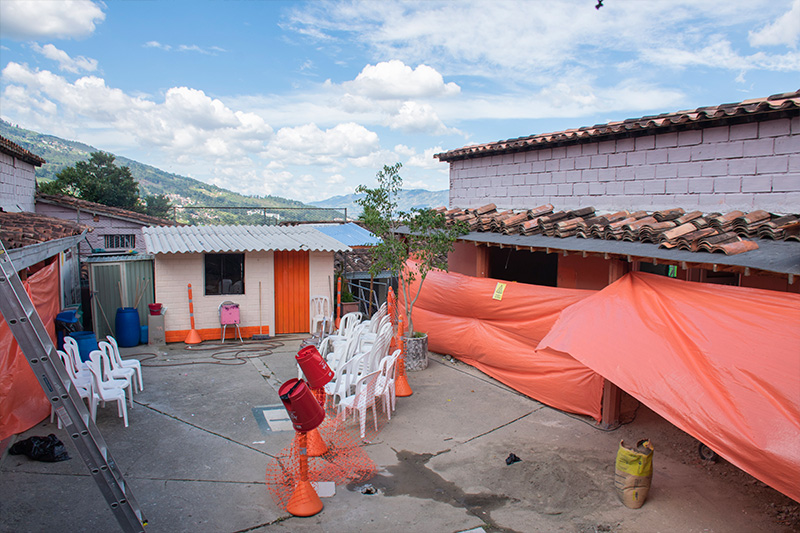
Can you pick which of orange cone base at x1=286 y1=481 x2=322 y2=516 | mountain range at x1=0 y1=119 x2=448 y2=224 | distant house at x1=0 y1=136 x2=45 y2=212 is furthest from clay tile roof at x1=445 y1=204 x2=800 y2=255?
mountain range at x1=0 y1=119 x2=448 y2=224

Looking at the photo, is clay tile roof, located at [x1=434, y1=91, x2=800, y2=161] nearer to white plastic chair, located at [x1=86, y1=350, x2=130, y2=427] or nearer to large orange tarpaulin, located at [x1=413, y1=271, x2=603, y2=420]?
large orange tarpaulin, located at [x1=413, y1=271, x2=603, y2=420]

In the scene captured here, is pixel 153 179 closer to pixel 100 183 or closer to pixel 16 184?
pixel 100 183

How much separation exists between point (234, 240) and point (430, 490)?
27.5 ft

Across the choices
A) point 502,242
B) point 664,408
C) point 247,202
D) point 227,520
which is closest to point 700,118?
point 502,242

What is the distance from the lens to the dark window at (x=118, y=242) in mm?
20297

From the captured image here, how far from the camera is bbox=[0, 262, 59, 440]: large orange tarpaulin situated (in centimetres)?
574

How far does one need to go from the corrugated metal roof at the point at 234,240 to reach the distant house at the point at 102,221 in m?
7.63

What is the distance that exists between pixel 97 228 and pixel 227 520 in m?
18.7

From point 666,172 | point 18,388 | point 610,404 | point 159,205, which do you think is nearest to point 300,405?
point 18,388

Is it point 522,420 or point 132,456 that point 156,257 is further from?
point 522,420

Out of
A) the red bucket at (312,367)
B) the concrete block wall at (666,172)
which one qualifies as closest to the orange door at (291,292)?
the concrete block wall at (666,172)

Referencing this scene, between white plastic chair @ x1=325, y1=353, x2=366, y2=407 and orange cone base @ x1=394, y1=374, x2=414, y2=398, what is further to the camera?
orange cone base @ x1=394, y1=374, x2=414, y2=398

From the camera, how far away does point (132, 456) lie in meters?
5.98

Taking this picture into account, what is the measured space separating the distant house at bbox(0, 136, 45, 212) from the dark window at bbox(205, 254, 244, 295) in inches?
206
